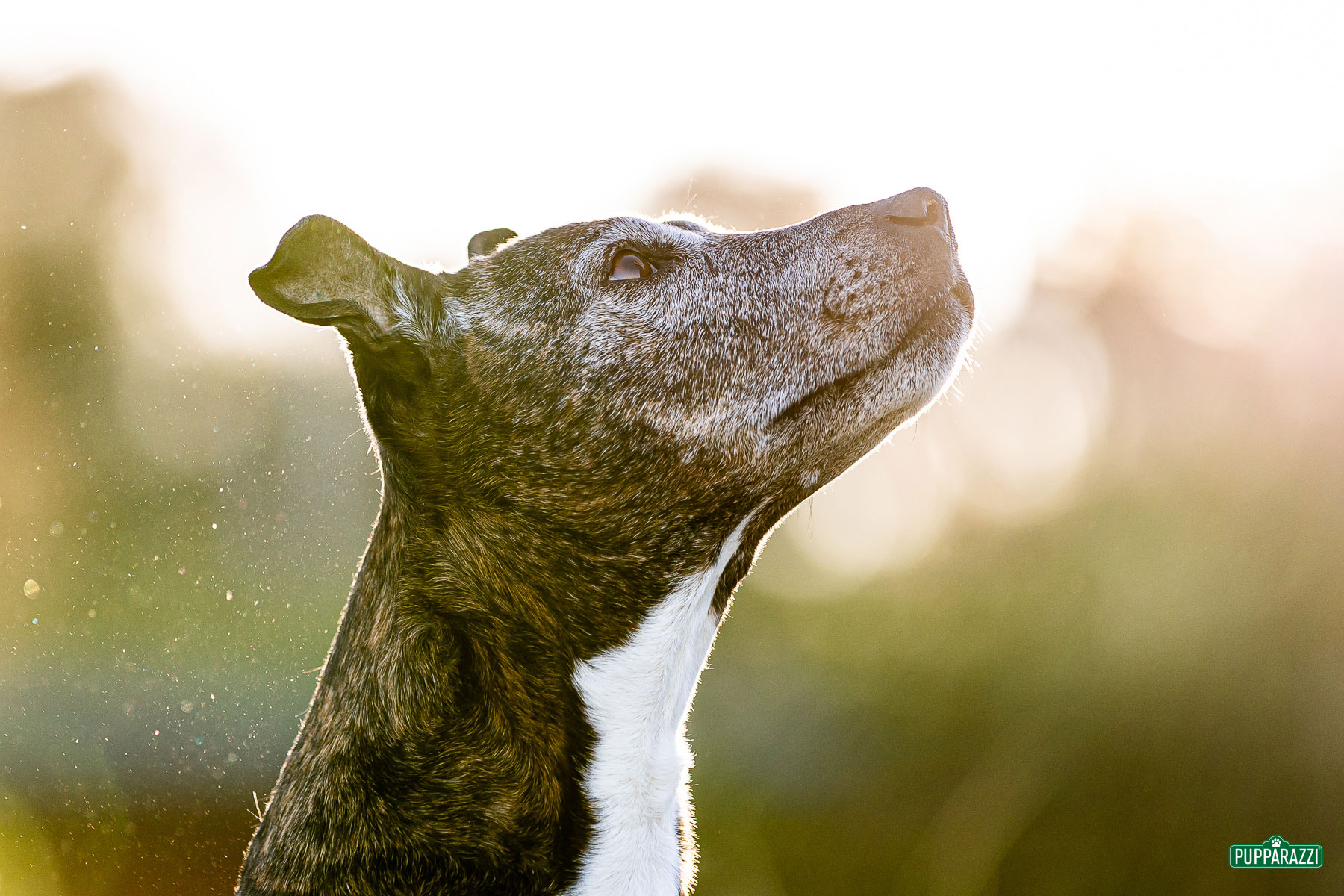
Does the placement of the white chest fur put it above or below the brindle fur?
below

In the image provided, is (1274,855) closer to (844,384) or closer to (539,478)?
(844,384)

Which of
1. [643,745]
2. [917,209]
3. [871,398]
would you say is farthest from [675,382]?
[643,745]

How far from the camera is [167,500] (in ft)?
15.8

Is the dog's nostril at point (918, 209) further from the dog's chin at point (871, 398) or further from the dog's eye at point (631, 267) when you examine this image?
the dog's eye at point (631, 267)

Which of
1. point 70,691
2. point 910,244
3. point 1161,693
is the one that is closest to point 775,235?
point 910,244

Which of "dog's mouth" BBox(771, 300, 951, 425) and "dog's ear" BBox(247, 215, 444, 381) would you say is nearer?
"dog's ear" BBox(247, 215, 444, 381)

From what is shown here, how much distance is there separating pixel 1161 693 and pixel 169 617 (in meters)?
6.01

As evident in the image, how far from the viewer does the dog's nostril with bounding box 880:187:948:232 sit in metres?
2.82

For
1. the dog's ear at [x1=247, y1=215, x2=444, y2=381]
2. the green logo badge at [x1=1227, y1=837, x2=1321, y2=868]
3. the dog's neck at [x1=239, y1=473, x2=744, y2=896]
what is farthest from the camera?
the green logo badge at [x1=1227, y1=837, x2=1321, y2=868]

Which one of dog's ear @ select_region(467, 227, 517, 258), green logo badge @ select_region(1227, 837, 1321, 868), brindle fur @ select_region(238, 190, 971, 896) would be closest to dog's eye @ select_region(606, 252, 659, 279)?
brindle fur @ select_region(238, 190, 971, 896)

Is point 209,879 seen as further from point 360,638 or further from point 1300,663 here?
point 1300,663

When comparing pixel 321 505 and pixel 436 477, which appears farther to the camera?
pixel 321 505

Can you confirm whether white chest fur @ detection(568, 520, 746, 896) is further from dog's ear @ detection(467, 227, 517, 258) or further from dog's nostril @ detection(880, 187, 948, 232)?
dog's ear @ detection(467, 227, 517, 258)

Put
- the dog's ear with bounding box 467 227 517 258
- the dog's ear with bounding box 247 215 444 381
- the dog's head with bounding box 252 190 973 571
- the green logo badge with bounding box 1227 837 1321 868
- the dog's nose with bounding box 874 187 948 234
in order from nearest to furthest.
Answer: the dog's ear with bounding box 247 215 444 381
the dog's head with bounding box 252 190 973 571
the dog's nose with bounding box 874 187 948 234
the dog's ear with bounding box 467 227 517 258
the green logo badge with bounding box 1227 837 1321 868
